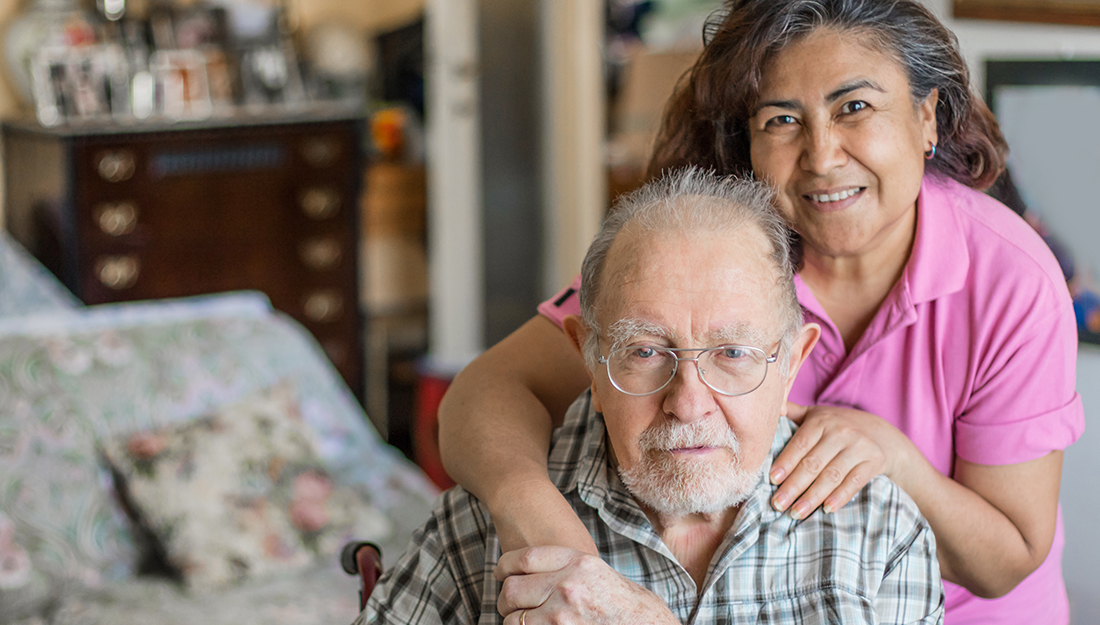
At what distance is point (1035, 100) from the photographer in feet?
6.44

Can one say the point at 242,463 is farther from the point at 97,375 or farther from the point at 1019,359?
the point at 1019,359

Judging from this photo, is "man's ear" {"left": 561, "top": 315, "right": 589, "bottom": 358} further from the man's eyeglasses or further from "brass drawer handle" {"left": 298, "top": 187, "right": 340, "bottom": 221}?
"brass drawer handle" {"left": 298, "top": 187, "right": 340, "bottom": 221}

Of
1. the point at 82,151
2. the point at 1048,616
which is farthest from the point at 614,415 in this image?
the point at 82,151

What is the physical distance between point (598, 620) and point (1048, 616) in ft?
2.50

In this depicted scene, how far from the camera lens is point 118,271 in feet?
12.7

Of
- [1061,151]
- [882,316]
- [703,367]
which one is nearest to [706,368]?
[703,367]

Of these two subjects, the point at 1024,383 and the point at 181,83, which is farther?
the point at 181,83

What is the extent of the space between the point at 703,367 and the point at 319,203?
325cm

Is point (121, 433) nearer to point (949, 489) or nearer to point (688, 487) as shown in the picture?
point (688, 487)

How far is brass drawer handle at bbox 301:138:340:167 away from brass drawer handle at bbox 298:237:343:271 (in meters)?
0.30

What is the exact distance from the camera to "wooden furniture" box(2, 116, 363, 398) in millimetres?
3785

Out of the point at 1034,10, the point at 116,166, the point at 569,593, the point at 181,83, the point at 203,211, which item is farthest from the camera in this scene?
the point at 181,83

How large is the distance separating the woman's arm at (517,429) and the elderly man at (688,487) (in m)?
0.05

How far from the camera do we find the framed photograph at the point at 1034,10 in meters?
1.97
